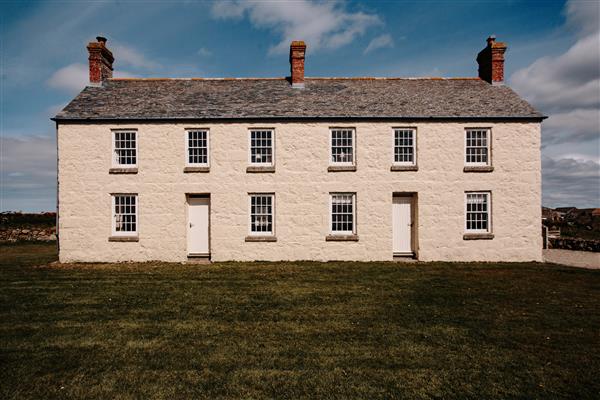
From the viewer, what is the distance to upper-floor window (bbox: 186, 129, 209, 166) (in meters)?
17.1

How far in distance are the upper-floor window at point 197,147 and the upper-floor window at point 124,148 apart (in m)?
2.58

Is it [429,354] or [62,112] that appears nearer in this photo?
[429,354]

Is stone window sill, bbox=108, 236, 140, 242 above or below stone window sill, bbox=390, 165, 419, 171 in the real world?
below

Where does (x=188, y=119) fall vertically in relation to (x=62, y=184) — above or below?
above

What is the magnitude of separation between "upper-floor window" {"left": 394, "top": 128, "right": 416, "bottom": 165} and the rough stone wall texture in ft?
1.04

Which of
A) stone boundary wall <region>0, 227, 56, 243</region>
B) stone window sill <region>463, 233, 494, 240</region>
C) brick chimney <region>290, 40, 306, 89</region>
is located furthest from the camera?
stone boundary wall <region>0, 227, 56, 243</region>

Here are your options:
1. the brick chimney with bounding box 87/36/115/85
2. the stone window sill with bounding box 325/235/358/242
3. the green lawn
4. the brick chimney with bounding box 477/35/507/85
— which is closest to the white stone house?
the stone window sill with bounding box 325/235/358/242

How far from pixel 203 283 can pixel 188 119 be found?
8.52 m

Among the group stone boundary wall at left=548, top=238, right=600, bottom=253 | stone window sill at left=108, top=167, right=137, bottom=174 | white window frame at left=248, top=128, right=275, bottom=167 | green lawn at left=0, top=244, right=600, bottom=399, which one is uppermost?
white window frame at left=248, top=128, right=275, bottom=167

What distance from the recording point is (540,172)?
17.1m

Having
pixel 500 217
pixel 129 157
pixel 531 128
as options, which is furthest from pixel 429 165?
pixel 129 157

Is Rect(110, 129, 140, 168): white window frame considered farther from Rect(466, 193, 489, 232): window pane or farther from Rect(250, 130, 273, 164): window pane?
Rect(466, 193, 489, 232): window pane

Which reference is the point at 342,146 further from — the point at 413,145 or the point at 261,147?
the point at 261,147

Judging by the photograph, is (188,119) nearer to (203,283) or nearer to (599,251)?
(203,283)
